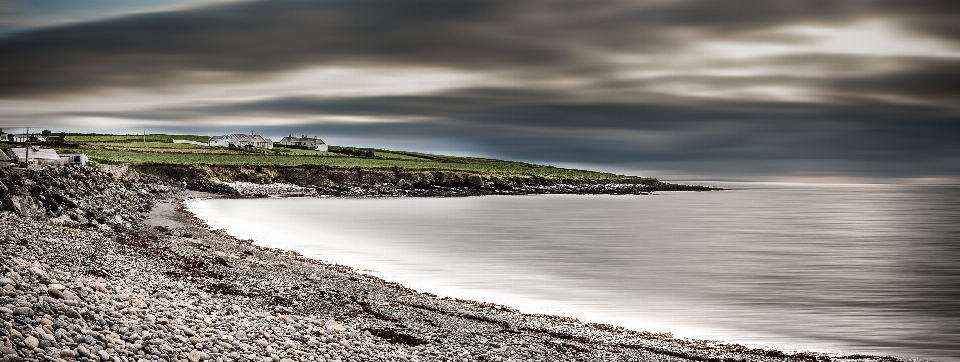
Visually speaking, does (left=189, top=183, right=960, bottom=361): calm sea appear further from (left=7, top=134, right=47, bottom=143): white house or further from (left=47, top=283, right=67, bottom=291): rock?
(left=7, top=134, right=47, bottom=143): white house

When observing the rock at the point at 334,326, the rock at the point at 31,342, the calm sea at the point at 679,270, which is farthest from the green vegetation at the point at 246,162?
the rock at the point at 31,342

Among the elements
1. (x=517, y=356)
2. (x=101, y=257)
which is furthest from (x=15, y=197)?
(x=517, y=356)

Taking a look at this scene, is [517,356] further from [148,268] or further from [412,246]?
[412,246]

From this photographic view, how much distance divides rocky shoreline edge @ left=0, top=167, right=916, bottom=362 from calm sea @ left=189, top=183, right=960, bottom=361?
3.62 meters

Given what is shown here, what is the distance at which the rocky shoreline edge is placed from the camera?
12016 millimetres

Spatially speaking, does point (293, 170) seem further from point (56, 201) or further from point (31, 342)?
point (31, 342)

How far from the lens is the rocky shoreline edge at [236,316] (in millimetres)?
12016

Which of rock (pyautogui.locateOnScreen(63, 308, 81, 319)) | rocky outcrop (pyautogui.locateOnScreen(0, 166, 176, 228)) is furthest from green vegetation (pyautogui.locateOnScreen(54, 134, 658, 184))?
rock (pyautogui.locateOnScreen(63, 308, 81, 319))

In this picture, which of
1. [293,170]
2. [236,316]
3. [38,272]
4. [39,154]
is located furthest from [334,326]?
[293,170]

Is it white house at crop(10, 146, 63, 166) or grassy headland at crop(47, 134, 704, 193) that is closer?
white house at crop(10, 146, 63, 166)

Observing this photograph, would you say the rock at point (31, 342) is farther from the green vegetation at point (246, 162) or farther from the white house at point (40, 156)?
the green vegetation at point (246, 162)

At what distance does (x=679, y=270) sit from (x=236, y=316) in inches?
1128

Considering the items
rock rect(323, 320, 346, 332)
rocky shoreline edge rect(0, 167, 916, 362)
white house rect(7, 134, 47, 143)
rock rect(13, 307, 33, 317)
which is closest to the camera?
rock rect(13, 307, 33, 317)

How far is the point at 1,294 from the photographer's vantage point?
41.2 ft
